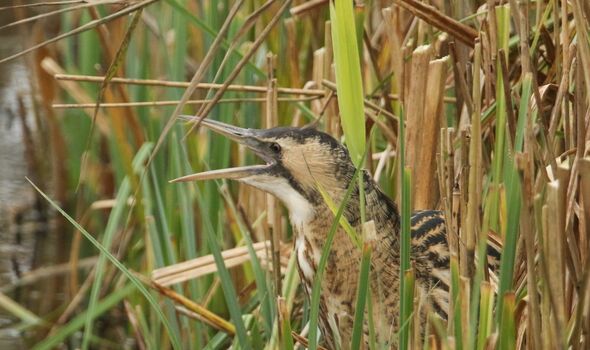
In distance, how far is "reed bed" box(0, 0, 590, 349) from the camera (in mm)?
1746

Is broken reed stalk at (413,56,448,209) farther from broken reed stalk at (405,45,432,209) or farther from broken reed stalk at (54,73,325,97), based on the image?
broken reed stalk at (54,73,325,97)

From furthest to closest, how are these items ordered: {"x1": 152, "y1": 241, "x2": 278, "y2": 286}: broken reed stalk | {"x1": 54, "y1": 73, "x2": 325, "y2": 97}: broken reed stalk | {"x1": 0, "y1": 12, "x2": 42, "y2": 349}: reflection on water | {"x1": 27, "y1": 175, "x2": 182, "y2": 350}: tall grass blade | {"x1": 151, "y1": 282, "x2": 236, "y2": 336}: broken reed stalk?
{"x1": 0, "y1": 12, "x2": 42, "y2": 349}: reflection on water → {"x1": 152, "y1": 241, "x2": 278, "y2": 286}: broken reed stalk → {"x1": 151, "y1": 282, "x2": 236, "y2": 336}: broken reed stalk → {"x1": 54, "y1": 73, "x2": 325, "y2": 97}: broken reed stalk → {"x1": 27, "y1": 175, "x2": 182, "y2": 350}: tall grass blade

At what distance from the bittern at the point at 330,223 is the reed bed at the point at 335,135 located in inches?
3.2

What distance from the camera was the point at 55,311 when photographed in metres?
3.54

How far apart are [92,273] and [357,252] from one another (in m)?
1.32

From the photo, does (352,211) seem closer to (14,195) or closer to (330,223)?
(330,223)

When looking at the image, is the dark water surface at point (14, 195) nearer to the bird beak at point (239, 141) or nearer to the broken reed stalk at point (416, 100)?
the bird beak at point (239, 141)

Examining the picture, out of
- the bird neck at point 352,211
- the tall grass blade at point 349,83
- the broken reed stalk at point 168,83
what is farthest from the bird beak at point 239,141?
the tall grass blade at point 349,83

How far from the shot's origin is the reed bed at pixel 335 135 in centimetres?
175

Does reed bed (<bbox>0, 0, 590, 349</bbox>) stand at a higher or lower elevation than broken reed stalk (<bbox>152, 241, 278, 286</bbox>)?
higher

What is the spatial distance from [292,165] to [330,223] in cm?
14

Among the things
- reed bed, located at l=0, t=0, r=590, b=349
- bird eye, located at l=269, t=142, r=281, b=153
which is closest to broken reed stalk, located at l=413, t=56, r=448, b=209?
reed bed, located at l=0, t=0, r=590, b=349

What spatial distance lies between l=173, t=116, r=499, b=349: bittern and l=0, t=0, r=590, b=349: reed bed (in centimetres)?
8

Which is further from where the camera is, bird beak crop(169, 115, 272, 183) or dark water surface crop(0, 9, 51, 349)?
dark water surface crop(0, 9, 51, 349)
